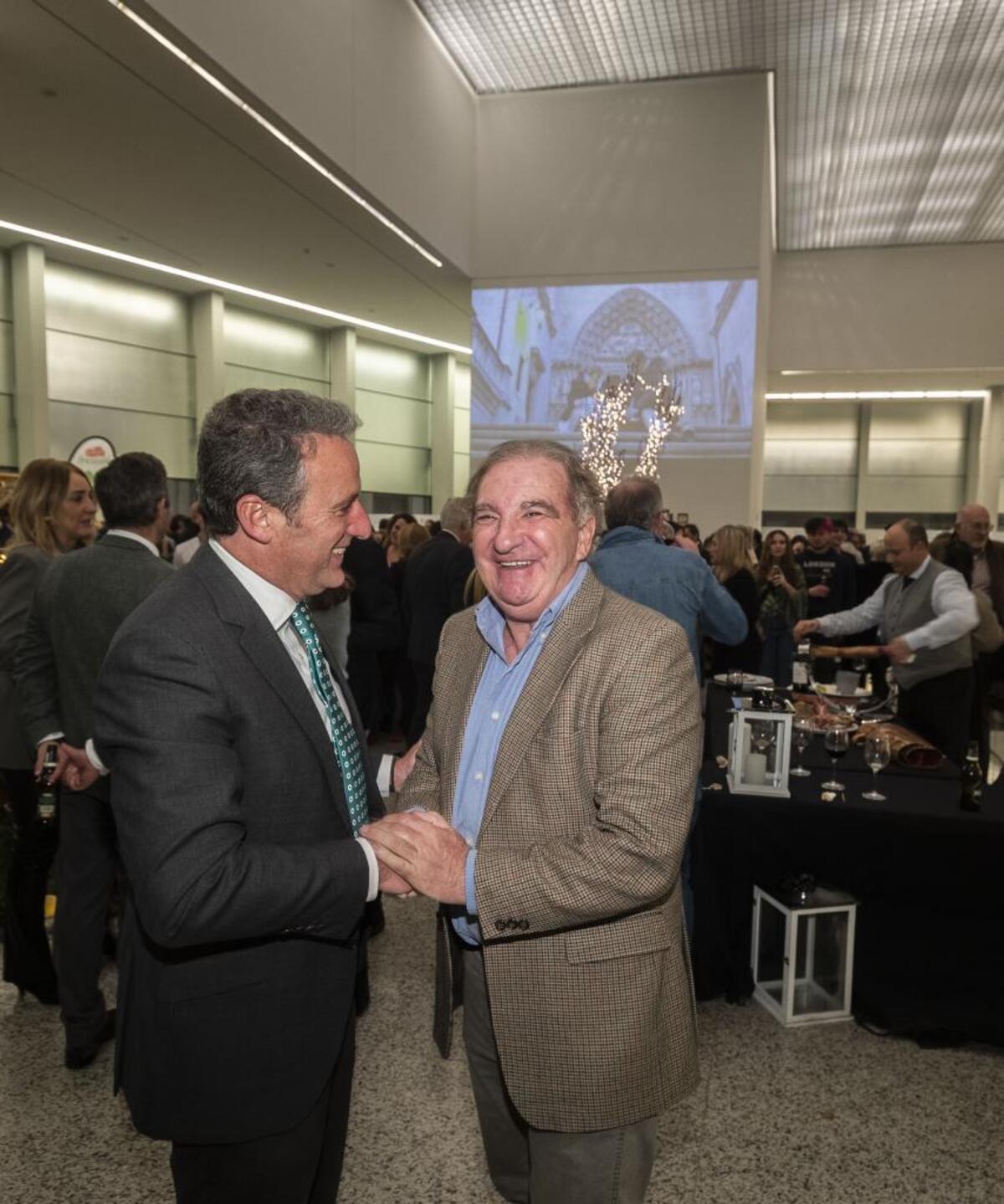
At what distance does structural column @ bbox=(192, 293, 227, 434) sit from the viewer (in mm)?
12844

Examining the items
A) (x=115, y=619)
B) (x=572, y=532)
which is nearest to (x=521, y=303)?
(x=115, y=619)

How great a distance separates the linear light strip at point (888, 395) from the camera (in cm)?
1689

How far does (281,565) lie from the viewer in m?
1.21

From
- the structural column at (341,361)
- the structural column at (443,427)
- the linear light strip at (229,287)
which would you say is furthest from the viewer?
the structural column at (443,427)

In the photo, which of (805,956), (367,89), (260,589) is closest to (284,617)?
(260,589)

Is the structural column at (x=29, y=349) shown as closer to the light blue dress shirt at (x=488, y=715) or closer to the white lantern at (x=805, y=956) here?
the white lantern at (x=805, y=956)

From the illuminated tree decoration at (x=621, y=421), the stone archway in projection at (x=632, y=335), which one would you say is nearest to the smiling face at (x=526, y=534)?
the illuminated tree decoration at (x=621, y=421)

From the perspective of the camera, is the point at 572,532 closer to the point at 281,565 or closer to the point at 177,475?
the point at 281,565

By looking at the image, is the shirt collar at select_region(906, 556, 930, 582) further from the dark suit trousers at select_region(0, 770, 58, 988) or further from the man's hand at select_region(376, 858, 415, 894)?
the dark suit trousers at select_region(0, 770, 58, 988)

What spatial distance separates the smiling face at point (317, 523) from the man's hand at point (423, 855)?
381 millimetres

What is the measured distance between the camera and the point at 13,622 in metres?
2.70

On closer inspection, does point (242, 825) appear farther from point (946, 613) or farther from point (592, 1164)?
point (946, 613)

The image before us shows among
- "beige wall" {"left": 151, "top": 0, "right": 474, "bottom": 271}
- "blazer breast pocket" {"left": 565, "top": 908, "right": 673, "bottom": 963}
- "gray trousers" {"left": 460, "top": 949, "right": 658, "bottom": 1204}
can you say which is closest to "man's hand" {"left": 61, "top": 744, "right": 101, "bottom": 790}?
"gray trousers" {"left": 460, "top": 949, "right": 658, "bottom": 1204}

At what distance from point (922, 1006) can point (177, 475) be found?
41.9 ft
